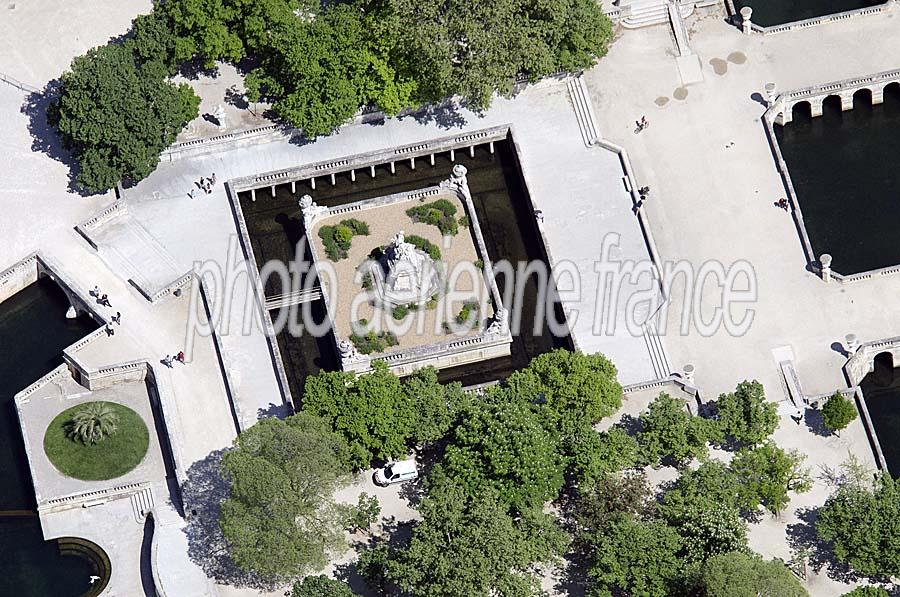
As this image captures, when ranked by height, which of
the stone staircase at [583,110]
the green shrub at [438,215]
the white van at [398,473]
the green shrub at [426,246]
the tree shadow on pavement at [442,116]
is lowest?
the white van at [398,473]

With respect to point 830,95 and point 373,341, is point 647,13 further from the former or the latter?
point 373,341

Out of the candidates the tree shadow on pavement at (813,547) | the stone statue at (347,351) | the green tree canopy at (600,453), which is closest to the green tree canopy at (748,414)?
the tree shadow on pavement at (813,547)

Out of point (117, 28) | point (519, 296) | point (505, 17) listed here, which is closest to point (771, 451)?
point (519, 296)

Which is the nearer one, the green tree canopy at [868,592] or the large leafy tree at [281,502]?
the green tree canopy at [868,592]

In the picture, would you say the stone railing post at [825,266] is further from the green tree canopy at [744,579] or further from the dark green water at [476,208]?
the green tree canopy at [744,579]

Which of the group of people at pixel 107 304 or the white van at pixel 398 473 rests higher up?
the group of people at pixel 107 304

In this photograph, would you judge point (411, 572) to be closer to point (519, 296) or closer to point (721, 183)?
point (519, 296)

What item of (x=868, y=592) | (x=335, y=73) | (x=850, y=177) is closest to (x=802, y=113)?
(x=850, y=177)

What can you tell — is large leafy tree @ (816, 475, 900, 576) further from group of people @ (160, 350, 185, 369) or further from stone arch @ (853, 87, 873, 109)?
group of people @ (160, 350, 185, 369)
